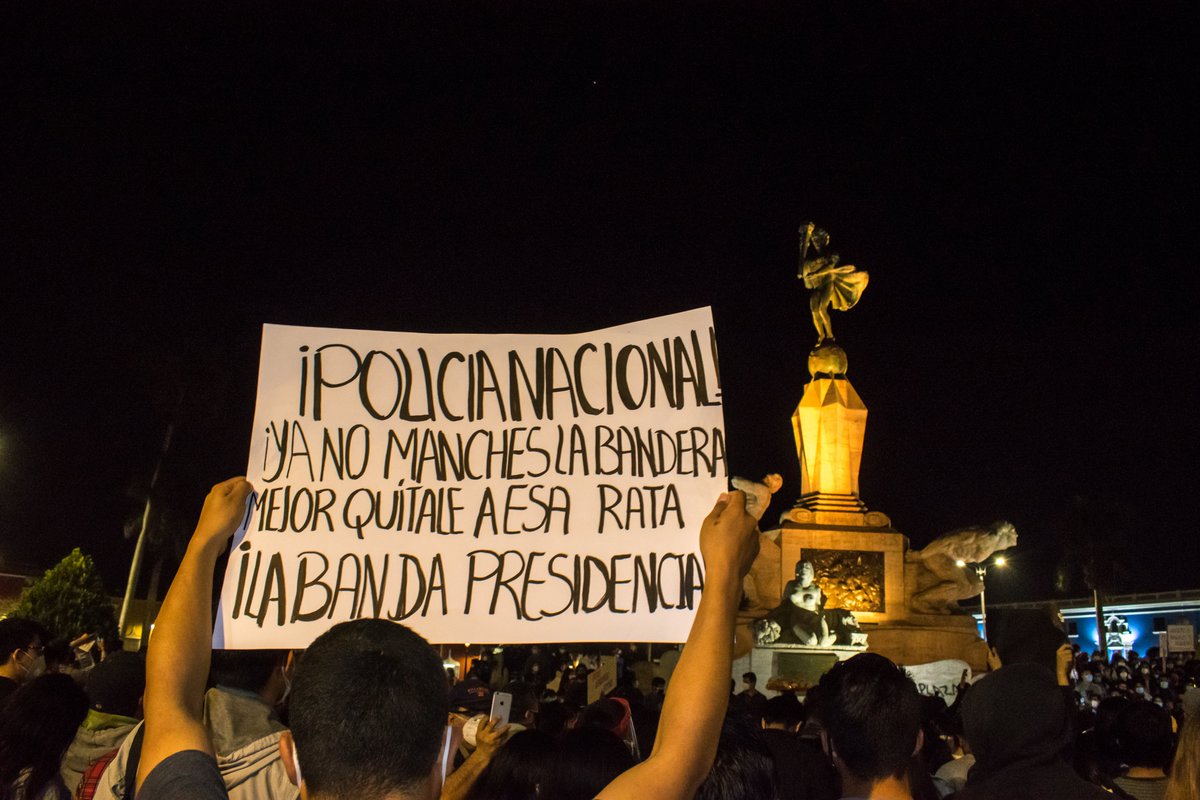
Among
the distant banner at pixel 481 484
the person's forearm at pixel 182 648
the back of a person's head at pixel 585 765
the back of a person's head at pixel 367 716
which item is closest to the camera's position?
the back of a person's head at pixel 367 716

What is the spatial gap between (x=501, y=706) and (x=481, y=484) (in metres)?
1.01

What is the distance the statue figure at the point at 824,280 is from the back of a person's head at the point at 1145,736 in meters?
19.7

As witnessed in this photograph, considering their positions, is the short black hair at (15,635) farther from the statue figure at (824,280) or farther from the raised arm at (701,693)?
the statue figure at (824,280)

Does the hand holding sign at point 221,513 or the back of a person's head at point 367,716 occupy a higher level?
the hand holding sign at point 221,513

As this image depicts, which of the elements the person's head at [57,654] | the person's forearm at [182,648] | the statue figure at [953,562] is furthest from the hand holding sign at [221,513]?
the statue figure at [953,562]

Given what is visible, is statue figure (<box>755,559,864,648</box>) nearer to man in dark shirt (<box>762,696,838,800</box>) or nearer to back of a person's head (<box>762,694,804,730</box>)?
back of a person's head (<box>762,694,804,730</box>)

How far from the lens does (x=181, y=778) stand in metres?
2.10

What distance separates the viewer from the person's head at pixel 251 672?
3.79m

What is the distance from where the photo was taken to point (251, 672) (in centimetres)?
385

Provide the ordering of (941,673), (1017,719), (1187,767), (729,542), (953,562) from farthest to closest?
(953,562) < (941,673) < (1017,719) < (1187,767) < (729,542)

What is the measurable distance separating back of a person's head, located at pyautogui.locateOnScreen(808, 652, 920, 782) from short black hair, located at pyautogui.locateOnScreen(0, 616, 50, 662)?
368 cm

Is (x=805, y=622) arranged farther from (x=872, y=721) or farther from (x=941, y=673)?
(x=872, y=721)

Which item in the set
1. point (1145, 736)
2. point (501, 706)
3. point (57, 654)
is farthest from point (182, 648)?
point (57, 654)

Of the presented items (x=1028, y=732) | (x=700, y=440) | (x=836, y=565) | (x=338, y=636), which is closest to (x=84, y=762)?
(x=700, y=440)
